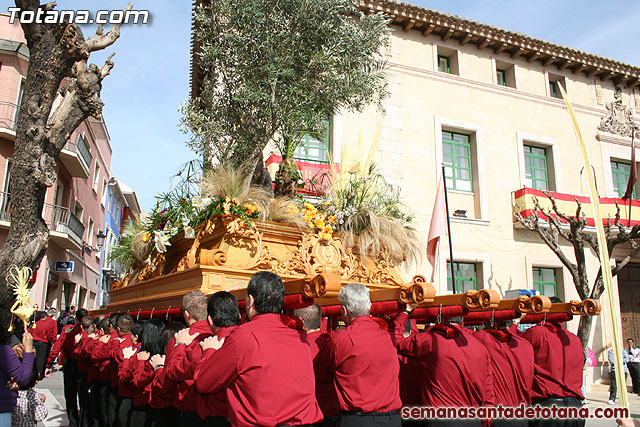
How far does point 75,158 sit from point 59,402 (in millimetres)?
12291

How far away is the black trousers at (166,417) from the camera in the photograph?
4246 millimetres

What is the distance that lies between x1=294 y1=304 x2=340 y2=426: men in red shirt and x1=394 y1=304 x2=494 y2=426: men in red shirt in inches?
24.5

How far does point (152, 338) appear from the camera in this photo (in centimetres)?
418

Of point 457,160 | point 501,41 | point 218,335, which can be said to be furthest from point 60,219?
point 218,335

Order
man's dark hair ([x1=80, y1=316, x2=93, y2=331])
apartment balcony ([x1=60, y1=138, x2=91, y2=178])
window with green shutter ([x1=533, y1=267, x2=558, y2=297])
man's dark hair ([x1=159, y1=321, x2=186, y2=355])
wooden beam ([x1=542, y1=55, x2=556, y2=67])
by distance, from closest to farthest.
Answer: man's dark hair ([x1=159, y1=321, x2=186, y2=355]), man's dark hair ([x1=80, y1=316, x2=93, y2=331]), window with green shutter ([x1=533, y1=267, x2=558, y2=297]), wooden beam ([x1=542, y1=55, x2=556, y2=67]), apartment balcony ([x1=60, y1=138, x2=91, y2=178])

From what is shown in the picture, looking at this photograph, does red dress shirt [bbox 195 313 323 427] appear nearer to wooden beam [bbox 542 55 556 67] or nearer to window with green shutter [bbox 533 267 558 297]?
window with green shutter [bbox 533 267 558 297]

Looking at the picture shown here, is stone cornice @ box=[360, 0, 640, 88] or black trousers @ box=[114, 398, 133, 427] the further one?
stone cornice @ box=[360, 0, 640, 88]

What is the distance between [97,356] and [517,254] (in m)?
12.9

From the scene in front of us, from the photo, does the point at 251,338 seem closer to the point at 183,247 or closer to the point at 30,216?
the point at 183,247

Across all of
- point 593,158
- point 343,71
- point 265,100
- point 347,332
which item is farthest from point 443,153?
point 347,332

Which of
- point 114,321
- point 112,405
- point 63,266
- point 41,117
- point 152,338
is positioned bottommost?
point 112,405

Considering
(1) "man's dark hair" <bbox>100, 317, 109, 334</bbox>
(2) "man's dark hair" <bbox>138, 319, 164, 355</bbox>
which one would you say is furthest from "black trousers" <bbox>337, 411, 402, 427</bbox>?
(1) "man's dark hair" <bbox>100, 317, 109, 334</bbox>

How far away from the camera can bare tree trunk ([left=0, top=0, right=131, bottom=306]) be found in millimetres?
5695

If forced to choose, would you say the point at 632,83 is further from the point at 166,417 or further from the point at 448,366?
the point at 166,417
